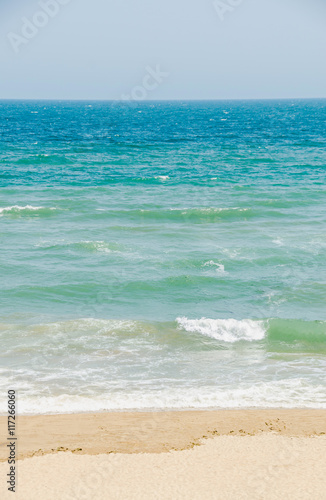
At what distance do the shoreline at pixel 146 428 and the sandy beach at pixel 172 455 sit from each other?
22 mm

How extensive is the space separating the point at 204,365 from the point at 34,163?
3975cm

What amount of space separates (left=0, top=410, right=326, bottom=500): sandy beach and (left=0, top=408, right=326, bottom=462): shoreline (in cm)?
2

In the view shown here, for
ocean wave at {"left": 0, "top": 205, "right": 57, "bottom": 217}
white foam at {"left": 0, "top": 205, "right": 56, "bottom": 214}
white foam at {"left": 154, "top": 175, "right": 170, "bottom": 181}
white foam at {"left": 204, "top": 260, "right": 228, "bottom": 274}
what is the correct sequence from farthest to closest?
white foam at {"left": 154, "top": 175, "right": 170, "bottom": 181}, white foam at {"left": 0, "top": 205, "right": 56, "bottom": 214}, ocean wave at {"left": 0, "top": 205, "right": 57, "bottom": 217}, white foam at {"left": 204, "top": 260, "right": 228, "bottom": 274}

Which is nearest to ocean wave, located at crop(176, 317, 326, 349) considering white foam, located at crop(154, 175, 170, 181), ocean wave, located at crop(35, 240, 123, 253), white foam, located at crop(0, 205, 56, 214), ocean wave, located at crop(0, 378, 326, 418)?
ocean wave, located at crop(0, 378, 326, 418)

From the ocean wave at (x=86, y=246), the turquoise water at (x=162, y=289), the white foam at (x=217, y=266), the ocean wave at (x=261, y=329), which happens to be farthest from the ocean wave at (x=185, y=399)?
the ocean wave at (x=86, y=246)

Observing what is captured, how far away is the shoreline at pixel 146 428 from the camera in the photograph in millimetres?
11688

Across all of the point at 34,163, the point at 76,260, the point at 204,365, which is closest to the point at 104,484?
the point at 204,365

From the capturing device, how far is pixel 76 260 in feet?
81.0

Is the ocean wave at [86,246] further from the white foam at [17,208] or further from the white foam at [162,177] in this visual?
the white foam at [162,177]

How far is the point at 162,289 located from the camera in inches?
854

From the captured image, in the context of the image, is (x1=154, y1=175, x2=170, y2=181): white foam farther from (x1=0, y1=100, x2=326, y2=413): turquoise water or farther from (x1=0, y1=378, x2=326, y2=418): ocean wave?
(x1=0, y1=378, x2=326, y2=418): ocean wave

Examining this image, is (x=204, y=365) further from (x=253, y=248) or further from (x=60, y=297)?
(x=253, y=248)

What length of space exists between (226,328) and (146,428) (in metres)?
6.37

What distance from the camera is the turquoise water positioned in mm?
14578
